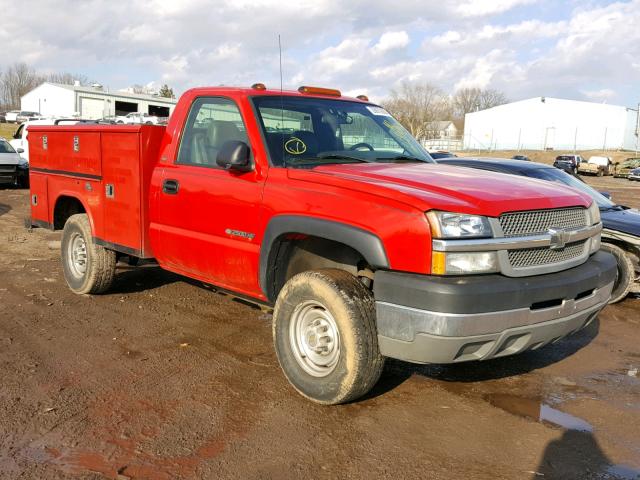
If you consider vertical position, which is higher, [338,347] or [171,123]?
[171,123]

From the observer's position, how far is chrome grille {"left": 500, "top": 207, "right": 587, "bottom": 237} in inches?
134

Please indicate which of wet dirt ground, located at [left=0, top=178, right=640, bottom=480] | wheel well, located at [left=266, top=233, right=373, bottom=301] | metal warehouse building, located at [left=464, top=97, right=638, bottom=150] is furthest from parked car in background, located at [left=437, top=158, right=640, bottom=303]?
metal warehouse building, located at [left=464, top=97, right=638, bottom=150]

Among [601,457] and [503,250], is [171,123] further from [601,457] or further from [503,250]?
[601,457]

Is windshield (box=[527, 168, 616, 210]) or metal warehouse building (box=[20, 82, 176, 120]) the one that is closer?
windshield (box=[527, 168, 616, 210])

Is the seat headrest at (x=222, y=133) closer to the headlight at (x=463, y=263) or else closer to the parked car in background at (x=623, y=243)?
the headlight at (x=463, y=263)

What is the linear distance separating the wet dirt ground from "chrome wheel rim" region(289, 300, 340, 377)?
0.87 feet

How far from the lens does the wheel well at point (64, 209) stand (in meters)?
6.52

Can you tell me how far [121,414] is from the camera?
370 cm

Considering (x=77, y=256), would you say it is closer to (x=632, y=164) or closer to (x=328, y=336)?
(x=328, y=336)

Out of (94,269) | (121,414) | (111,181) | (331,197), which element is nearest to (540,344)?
(331,197)

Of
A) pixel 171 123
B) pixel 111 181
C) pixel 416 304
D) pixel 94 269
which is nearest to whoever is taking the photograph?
pixel 416 304

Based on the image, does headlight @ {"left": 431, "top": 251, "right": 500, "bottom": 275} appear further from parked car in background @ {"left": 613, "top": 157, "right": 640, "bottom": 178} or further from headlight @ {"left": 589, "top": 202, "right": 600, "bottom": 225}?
parked car in background @ {"left": 613, "top": 157, "right": 640, "bottom": 178}

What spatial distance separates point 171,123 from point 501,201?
2941mm

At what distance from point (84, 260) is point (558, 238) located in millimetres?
4779
